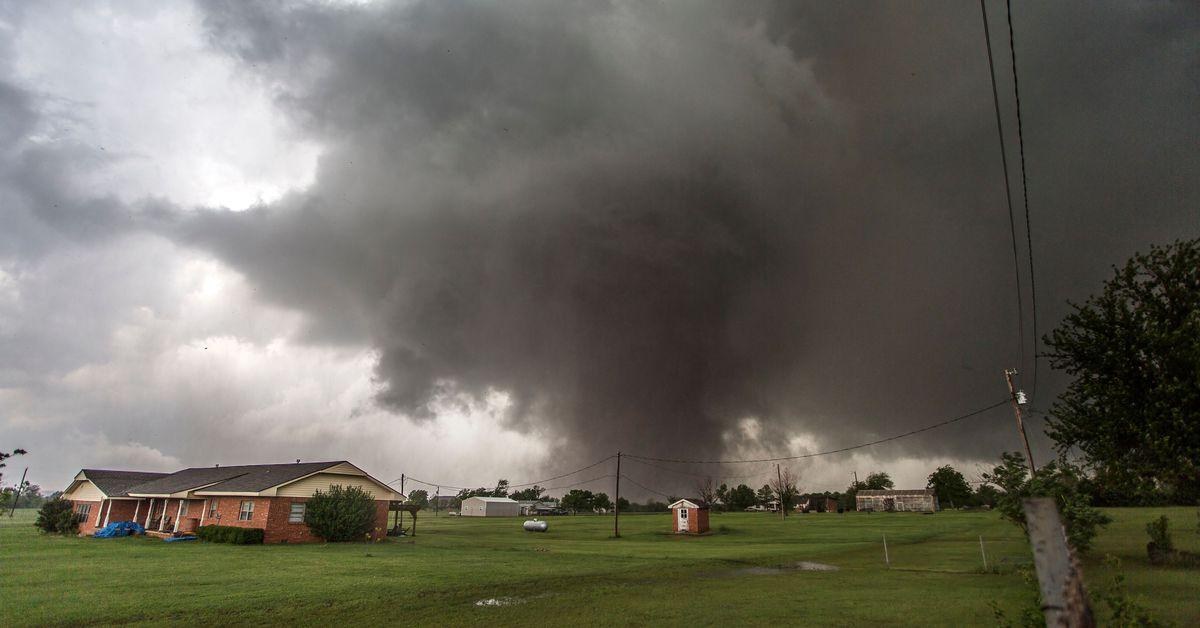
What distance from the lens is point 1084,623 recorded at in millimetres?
3959

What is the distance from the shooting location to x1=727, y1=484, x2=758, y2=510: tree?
15425 cm

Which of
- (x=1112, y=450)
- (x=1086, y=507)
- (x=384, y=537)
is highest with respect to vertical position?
(x=1112, y=450)

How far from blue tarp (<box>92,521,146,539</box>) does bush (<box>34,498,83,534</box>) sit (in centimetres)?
530

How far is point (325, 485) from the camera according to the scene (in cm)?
4622

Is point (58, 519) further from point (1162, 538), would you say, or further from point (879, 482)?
point (879, 482)

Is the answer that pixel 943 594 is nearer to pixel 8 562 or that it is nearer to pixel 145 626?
pixel 145 626

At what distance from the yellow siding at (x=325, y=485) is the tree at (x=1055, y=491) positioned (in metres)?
45.5

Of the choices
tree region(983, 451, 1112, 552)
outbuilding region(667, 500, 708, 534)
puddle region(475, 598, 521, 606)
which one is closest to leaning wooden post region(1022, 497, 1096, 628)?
puddle region(475, 598, 521, 606)

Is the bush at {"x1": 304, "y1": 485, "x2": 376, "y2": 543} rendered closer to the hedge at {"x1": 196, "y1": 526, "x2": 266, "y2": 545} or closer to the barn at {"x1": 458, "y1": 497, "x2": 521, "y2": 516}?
the hedge at {"x1": 196, "y1": 526, "x2": 266, "y2": 545}

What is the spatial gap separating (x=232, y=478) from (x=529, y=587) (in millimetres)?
43582

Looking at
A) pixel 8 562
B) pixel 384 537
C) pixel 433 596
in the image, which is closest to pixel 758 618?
pixel 433 596

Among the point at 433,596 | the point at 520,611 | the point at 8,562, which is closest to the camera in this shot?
the point at 520,611

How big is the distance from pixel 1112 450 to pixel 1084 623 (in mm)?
24459

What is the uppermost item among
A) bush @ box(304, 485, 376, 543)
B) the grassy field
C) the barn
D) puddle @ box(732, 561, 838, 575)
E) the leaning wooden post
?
the leaning wooden post
